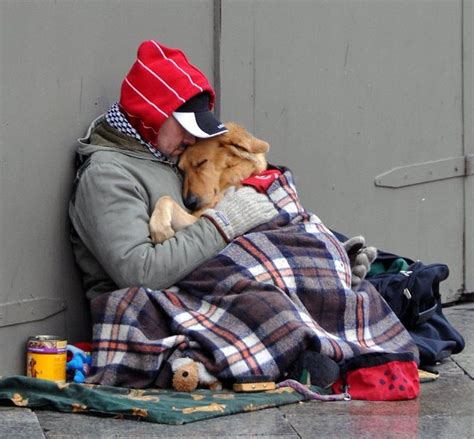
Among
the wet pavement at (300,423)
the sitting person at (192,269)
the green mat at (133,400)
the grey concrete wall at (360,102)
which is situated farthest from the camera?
the grey concrete wall at (360,102)

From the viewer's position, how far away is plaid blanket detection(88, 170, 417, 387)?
14.9ft

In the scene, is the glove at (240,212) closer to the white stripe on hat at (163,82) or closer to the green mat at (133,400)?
the white stripe on hat at (163,82)

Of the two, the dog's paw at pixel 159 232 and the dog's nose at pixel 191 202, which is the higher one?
the dog's nose at pixel 191 202

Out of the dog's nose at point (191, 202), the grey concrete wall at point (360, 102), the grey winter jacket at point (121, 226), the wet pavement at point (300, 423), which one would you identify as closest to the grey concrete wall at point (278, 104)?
the grey concrete wall at point (360, 102)

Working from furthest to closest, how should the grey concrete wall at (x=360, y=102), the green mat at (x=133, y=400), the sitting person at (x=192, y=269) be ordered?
the grey concrete wall at (x=360, y=102)
the sitting person at (x=192, y=269)
the green mat at (x=133, y=400)

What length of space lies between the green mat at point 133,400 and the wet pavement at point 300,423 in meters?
0.03

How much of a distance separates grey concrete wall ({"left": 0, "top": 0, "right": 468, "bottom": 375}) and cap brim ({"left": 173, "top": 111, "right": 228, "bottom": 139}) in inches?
15.7

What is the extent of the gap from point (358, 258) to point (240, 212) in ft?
2.08

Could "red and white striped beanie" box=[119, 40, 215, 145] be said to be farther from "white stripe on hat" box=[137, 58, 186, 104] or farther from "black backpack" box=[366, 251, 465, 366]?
"black backpack" box=[366, 251, 465, 366]

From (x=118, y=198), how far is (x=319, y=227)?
89 cm

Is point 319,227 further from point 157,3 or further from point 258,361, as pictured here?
point 157,3

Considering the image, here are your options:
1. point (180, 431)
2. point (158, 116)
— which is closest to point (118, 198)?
point (158, 116)

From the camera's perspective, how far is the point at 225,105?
569cm

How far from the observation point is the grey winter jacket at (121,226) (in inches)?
185
